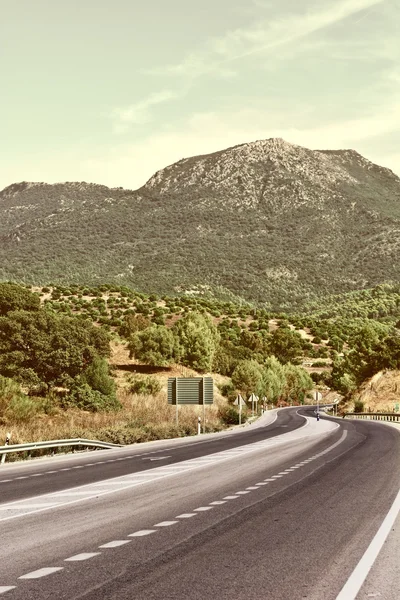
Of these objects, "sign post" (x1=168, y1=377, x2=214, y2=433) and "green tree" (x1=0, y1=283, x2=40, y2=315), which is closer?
"sign post" (x1=168, y1=377, x2=214, y2=433)

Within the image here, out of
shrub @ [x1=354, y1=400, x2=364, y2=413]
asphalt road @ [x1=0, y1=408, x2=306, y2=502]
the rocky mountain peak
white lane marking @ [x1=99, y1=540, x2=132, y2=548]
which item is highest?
the rocky mountain peak

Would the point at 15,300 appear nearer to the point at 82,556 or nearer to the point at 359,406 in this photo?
the point at 359,406

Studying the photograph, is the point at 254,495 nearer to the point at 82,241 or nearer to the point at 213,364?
the point at 213,364

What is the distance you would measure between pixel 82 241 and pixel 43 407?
12034 centimetres

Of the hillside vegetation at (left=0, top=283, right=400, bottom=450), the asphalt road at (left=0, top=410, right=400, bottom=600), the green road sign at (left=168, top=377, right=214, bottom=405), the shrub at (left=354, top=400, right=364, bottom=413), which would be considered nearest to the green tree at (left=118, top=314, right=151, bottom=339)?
the hillside vegetation at (left=0, top=283, right=400, bottom=450)

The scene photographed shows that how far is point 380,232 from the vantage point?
168 m

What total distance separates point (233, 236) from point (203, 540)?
539 feet

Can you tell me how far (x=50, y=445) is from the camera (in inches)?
1048

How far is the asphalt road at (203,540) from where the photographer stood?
7340 millimetres

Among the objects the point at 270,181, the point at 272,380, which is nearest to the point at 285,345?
the point at 272,380

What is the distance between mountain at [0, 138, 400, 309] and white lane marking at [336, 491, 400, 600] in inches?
5636

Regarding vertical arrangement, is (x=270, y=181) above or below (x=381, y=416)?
above

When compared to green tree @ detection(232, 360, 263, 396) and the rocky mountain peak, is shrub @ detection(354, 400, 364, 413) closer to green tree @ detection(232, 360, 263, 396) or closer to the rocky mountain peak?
green tree @ detection(232, 360, 263, 396)

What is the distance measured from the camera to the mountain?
526 feet
